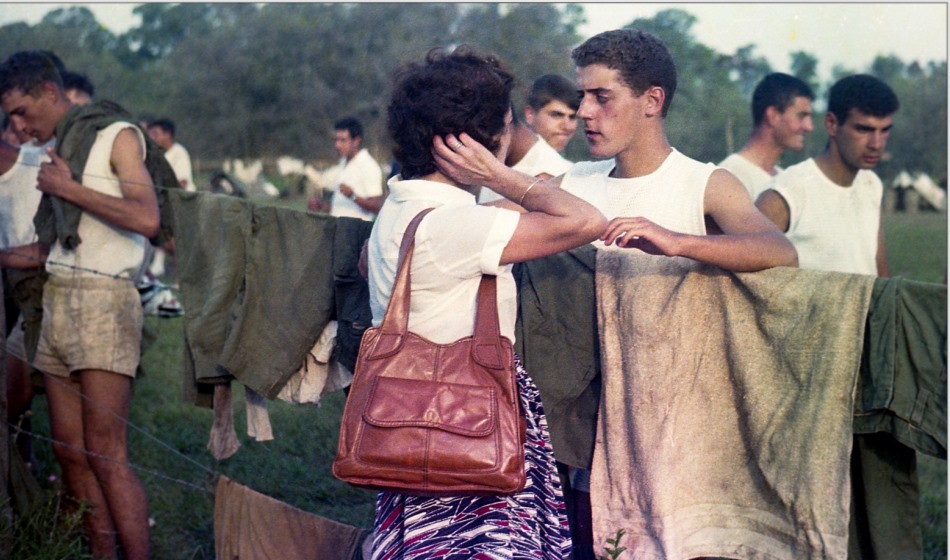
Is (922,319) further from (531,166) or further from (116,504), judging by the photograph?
(116,504)

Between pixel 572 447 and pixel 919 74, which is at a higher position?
pixel 919 74

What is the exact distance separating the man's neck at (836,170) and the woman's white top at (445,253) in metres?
2.43

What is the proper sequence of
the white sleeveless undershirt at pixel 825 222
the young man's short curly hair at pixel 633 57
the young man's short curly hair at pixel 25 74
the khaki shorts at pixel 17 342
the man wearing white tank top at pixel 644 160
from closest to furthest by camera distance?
the man wearing white tank top at pixel 644 160, the young man's short curly hair at pixel 633 57, the white sleeveless undershirt at pixel 825 222, the young man's short curly hair at pixel 25 74, the khaki shorts at pixel 17 342

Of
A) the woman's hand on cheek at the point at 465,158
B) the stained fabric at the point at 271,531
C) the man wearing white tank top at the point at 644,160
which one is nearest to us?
the woman's hand on cheek at the point at 465,158

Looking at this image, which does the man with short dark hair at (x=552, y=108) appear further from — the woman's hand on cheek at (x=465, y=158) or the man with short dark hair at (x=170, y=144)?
the man with short dark hair at (x=170, y=144)

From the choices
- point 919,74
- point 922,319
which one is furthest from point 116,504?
point 919,74

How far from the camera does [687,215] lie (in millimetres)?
2896

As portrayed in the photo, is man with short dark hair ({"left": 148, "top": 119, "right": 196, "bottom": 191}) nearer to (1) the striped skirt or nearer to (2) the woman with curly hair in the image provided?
(2) the woman with curly hair

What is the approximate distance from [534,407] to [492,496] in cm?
36

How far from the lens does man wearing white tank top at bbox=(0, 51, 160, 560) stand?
4254 mm

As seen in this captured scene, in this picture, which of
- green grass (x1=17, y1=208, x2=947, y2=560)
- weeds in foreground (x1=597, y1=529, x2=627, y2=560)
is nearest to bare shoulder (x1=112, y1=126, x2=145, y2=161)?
green grass (x1=17, y1=208, x2=947, y2=560)

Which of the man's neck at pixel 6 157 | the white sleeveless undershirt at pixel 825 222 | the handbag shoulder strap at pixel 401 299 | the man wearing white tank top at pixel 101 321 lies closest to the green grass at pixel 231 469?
the man wearing white tank top at pixel 101 321

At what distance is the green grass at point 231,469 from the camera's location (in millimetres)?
4578

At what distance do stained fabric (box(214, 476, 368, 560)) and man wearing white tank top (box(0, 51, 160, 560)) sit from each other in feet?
1.68
